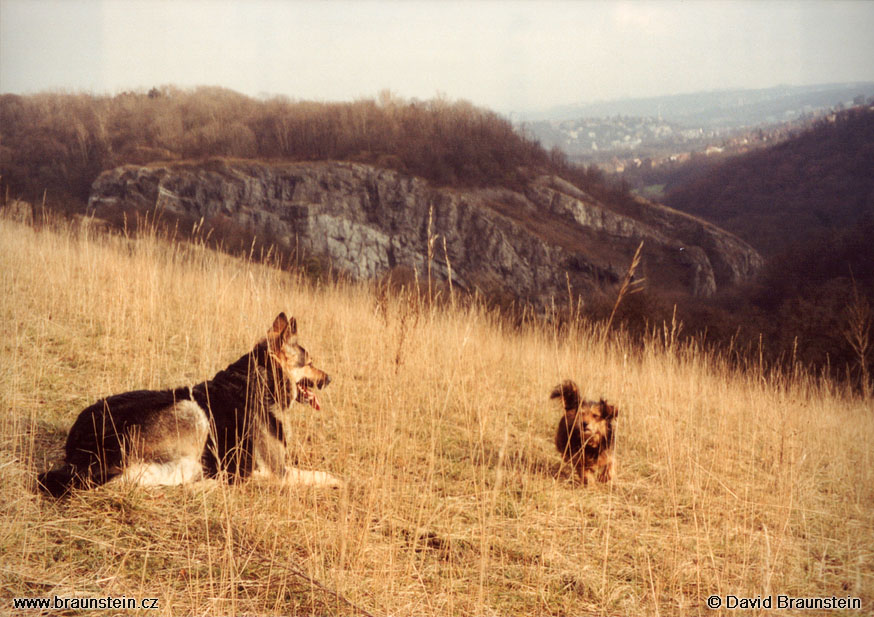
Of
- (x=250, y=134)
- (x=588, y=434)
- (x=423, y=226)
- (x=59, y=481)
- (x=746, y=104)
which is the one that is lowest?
(x=588, y=434)

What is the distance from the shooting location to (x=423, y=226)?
43.3 m

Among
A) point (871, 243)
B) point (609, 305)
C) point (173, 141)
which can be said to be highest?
point (173, 141)

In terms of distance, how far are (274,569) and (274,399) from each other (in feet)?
4.83

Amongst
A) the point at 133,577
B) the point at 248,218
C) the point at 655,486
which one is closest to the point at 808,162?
the point at 248,218

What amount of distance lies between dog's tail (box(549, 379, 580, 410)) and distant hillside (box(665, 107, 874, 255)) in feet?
116

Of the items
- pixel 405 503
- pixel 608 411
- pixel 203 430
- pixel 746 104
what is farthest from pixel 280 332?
pixel 746 104

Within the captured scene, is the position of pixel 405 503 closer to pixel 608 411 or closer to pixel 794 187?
pixel 608 411

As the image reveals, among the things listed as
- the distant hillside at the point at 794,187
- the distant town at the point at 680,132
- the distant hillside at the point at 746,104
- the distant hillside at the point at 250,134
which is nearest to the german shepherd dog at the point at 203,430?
→ the distant hillside at the point at 746,104

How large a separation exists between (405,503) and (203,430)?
4.82 feet

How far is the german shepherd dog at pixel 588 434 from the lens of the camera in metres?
4.79

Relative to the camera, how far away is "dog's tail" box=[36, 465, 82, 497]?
3.39 metres

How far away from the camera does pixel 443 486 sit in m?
4.45

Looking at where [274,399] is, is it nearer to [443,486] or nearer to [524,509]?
[443,486]

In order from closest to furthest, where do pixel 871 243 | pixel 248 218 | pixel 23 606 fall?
1. pixel 23 606
2. pixel 871 243
3. pixel 248 218
